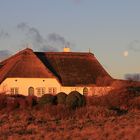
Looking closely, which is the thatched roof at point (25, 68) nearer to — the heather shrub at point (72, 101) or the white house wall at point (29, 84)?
the white house wall at point (29, 84)

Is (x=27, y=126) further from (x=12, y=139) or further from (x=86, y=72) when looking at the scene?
(x=86, y=72)

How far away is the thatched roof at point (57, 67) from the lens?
65312 millimetres

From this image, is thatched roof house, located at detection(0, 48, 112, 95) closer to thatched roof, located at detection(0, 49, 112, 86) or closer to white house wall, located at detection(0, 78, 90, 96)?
thatched roof, located at detection(0, 49, 112, 86)

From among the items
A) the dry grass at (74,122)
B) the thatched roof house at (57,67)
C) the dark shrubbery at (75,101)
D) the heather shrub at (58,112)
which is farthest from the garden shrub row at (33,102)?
the thatched roof house at (57,67)

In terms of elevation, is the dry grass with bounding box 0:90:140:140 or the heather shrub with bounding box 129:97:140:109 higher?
the heather shrub with bounding box 129:97:140:109

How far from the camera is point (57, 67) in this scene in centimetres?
6962

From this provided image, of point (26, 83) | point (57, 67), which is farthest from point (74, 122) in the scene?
point (57, 67)

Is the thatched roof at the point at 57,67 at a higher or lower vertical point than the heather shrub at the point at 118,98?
higher

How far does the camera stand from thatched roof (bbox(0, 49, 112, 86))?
65.3 m

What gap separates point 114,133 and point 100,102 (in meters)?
19.6

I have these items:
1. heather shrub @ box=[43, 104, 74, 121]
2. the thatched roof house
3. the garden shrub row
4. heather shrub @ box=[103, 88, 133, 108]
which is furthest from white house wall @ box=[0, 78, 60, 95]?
heather shrub @ box=[43, 104, 74, 121]

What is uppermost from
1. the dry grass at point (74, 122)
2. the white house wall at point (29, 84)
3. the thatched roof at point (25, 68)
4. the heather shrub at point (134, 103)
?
the thatched roof at point (25, 68)

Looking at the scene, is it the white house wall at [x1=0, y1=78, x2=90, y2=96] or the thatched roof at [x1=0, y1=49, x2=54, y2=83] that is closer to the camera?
the white house wall at [x1=0, y1=78, x2=90, y2=96]

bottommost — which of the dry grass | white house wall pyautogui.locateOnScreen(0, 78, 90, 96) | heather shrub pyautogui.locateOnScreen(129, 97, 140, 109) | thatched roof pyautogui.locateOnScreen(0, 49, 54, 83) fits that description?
the dry grass
